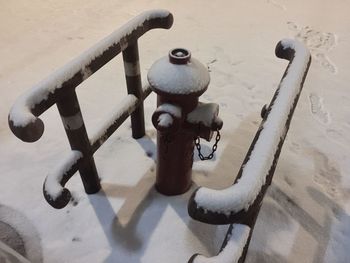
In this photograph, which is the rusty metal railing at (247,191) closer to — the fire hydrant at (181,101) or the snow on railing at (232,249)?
the snow on railing at (232,249)

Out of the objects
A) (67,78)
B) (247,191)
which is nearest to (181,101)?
(67,78)

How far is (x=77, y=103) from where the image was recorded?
1275mm

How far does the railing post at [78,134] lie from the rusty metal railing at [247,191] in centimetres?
73

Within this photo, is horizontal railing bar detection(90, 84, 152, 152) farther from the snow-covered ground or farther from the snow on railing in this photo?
the snow on railing

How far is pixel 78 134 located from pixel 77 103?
138 millimetres

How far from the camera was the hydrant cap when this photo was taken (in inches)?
45.3

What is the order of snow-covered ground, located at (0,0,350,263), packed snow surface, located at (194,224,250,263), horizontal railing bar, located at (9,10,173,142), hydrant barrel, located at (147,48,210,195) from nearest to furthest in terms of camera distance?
packed snow surface, located at (194,224,250,263) → horizontal railing bar, located at (9,10,173,142) → hydrant barrel, located at (147,48,210,195) → snow-covered ground, located at (0,0,350,263)

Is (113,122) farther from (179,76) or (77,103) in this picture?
(179,76)

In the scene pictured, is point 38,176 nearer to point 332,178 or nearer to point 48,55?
point 48,55

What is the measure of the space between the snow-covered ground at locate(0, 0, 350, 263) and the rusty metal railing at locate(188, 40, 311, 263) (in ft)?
2.29

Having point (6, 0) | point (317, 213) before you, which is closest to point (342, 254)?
point (317, 213)

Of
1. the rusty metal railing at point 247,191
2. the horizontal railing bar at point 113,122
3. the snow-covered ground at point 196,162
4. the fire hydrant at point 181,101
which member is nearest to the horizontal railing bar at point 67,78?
the fire hydrant at point 181,101

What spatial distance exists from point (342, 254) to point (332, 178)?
0.46 metres

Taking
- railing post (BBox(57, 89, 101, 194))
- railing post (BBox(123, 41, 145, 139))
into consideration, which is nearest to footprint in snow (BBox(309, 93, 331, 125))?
railing post (BBox(123, 41, 145, 139))
